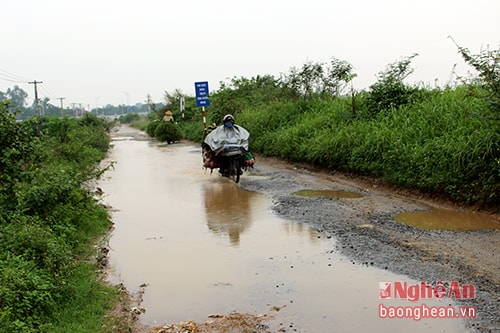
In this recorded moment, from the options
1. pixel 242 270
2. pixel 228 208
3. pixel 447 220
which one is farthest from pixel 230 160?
pixel 242 270

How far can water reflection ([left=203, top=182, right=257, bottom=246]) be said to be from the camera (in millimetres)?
7699

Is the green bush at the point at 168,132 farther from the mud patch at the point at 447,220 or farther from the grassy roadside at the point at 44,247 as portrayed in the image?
the mud patch at the point at 447,220

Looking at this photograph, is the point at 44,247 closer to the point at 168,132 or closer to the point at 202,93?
the point at 202,93

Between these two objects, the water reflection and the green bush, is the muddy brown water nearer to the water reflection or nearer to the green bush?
the water reflection

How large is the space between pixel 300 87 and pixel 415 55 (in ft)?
20.4

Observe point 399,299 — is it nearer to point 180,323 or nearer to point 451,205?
point 180,323

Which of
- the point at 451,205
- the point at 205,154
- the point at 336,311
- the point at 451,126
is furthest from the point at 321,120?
the point at 336,311

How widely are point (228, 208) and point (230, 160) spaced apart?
9.42 feet

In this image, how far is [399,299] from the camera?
15.4 ft

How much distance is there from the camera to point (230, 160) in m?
12.1

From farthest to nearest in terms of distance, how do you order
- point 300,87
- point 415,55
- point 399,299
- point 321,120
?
point 300,87 → point 321,120 → point 415,55 → point 399,299

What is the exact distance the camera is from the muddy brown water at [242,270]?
14.6ft

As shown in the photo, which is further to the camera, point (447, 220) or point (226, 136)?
point (226, 136)

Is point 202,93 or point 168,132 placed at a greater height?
point 202,93
